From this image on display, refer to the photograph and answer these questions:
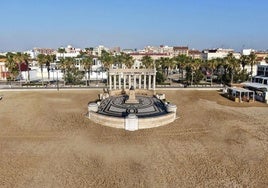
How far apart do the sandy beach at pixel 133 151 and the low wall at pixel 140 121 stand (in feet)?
3.39

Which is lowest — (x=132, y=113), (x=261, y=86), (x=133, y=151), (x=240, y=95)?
(x=133, y=151)

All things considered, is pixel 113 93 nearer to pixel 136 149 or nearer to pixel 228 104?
pixel 228 104

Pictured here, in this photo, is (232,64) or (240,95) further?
(232,64)

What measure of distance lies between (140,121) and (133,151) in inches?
308

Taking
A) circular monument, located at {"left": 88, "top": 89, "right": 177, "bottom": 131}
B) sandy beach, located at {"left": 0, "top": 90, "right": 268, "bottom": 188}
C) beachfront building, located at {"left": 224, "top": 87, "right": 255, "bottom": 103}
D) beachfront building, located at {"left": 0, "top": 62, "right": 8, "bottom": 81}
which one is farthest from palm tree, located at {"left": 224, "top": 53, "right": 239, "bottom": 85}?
beachfront building, located at {"left": 0, "top": 62, "right": 8, "bottom": 81}

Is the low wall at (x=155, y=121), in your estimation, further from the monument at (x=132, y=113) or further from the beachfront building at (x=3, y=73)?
the beachfront building at (x=3, y=73)

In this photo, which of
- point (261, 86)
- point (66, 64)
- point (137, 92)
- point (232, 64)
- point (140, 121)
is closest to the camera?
point (140, 121)

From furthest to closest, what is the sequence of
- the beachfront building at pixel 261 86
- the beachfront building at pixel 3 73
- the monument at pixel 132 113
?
the beachfront building at pixel 3 73, the beachfront building at pixel 261 86, the monument at pixel 132 113

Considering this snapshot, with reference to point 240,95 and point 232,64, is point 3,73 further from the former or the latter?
point 240,95

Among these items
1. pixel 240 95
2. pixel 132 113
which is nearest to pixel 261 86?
pixel 240 95

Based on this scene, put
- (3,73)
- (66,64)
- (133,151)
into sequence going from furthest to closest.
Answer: (3,73) → (66,64) → (133,151)

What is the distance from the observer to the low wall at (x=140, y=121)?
3506 cm

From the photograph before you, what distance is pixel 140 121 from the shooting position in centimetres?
3500

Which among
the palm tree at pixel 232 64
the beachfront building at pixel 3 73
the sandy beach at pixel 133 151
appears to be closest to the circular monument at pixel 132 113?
the sandy beach at pixel 133 151
